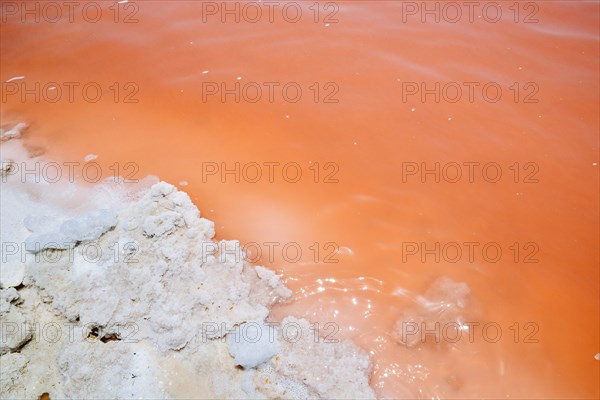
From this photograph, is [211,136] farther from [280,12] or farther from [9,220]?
[280,12]

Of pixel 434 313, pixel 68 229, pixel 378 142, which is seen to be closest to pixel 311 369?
pixel 434 313

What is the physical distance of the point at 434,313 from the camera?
2.10m

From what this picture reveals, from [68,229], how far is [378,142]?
1874 millimetres

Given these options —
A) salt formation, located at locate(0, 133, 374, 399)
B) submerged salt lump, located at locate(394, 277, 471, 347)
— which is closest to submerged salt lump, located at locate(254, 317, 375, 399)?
salt formation, located at locate(0, 133, 374, 399)

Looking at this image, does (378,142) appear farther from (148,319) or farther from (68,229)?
(68,229)

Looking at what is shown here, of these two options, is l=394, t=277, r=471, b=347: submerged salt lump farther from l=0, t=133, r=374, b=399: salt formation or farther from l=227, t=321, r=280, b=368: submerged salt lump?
l=227, t=321, r=280, b=368: submerged salt lump

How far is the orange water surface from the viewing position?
210cm

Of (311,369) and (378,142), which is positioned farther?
(378,142)

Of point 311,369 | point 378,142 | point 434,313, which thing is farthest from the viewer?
point 378,142

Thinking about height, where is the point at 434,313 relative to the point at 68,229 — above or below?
below

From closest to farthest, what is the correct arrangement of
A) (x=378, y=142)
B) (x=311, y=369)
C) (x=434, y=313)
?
(x=311, y=369) < (x=434, y=313) < (x=378, y=142)

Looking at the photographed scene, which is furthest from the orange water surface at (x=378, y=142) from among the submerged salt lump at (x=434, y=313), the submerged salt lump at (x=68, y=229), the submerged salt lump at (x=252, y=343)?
the submerged salt lump at (x=68, y=229)

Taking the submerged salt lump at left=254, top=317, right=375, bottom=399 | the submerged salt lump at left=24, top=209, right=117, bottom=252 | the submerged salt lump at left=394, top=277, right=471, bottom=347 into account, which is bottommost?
the submerged salt lump at left=254, top=317, right=375, bottom=399

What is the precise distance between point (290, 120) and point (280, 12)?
4.22 ft
